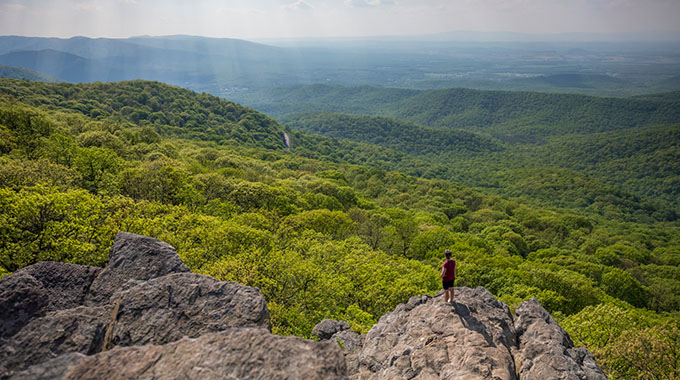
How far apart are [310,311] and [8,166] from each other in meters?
33.6

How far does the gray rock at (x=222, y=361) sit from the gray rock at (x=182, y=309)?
8.02 ft

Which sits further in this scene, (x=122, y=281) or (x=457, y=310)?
(x=457, y=310)

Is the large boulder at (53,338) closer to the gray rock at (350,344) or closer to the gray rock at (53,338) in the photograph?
the gray rock at (53,338)

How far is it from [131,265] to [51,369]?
8.12 m

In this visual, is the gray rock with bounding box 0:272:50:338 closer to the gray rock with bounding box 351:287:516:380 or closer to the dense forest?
the dense forest

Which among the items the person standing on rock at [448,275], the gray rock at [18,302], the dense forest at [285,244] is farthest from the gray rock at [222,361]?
the dense forest at [285,244]

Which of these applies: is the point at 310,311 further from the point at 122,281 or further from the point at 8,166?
the point at 8,166

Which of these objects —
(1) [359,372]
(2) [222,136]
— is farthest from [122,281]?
(2) [222,136]

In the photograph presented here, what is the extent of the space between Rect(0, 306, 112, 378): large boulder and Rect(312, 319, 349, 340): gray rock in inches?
593

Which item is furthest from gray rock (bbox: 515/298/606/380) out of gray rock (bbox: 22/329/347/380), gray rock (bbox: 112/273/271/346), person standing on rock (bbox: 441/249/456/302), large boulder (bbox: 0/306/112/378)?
large boulder (bbox: 0/306/112/378)

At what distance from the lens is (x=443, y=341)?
A: 61.7 ft

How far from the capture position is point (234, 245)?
3538cm

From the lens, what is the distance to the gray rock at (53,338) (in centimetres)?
1092

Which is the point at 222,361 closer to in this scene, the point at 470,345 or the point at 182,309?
the point at 182,309
